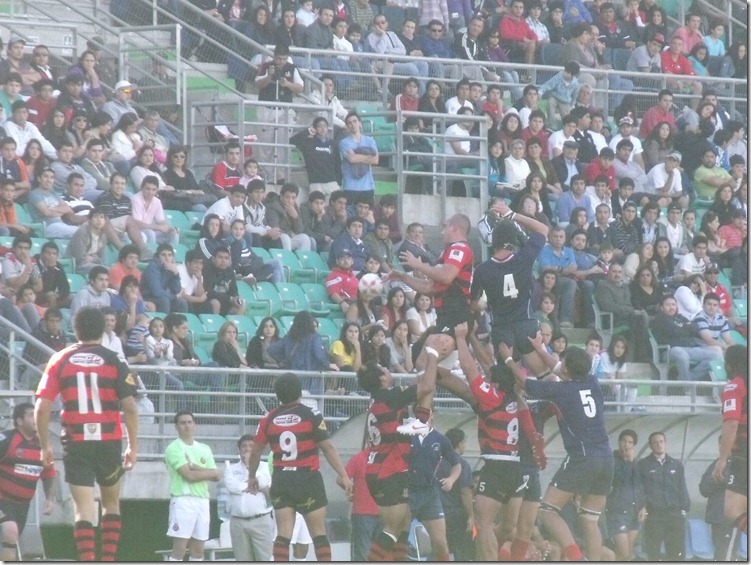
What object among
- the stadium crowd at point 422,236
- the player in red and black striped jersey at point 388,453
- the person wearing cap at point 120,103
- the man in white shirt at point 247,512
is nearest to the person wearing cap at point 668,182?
the stadium crowd at point 422,236

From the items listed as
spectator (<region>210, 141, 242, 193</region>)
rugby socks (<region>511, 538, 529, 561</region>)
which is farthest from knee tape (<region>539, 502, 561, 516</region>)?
spectator (<region>210, 141, 242, 193</region>)

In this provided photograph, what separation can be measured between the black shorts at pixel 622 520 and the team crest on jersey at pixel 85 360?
8.22 metres

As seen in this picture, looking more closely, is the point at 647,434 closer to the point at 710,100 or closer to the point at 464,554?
the point at 464,554

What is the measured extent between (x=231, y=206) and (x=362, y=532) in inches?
225

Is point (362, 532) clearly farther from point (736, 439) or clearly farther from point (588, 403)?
point (736, 439)

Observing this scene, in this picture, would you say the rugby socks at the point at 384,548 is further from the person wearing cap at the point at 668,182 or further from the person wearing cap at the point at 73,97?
the person wearing cap at the point at 668,182

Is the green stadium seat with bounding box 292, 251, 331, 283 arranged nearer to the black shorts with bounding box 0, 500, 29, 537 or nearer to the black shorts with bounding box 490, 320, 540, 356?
the black shorts with bounding box 490, 320, 540, 356

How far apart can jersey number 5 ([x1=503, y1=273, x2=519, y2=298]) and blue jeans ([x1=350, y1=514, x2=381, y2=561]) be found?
3.01 m

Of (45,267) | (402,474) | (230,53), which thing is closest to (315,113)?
(230,53)

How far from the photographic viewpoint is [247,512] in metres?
18.9

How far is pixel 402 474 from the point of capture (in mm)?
15586

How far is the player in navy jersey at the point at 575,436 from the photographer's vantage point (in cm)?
1574

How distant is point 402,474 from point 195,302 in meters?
6.10

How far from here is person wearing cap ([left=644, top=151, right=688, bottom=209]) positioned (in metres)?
26.9
